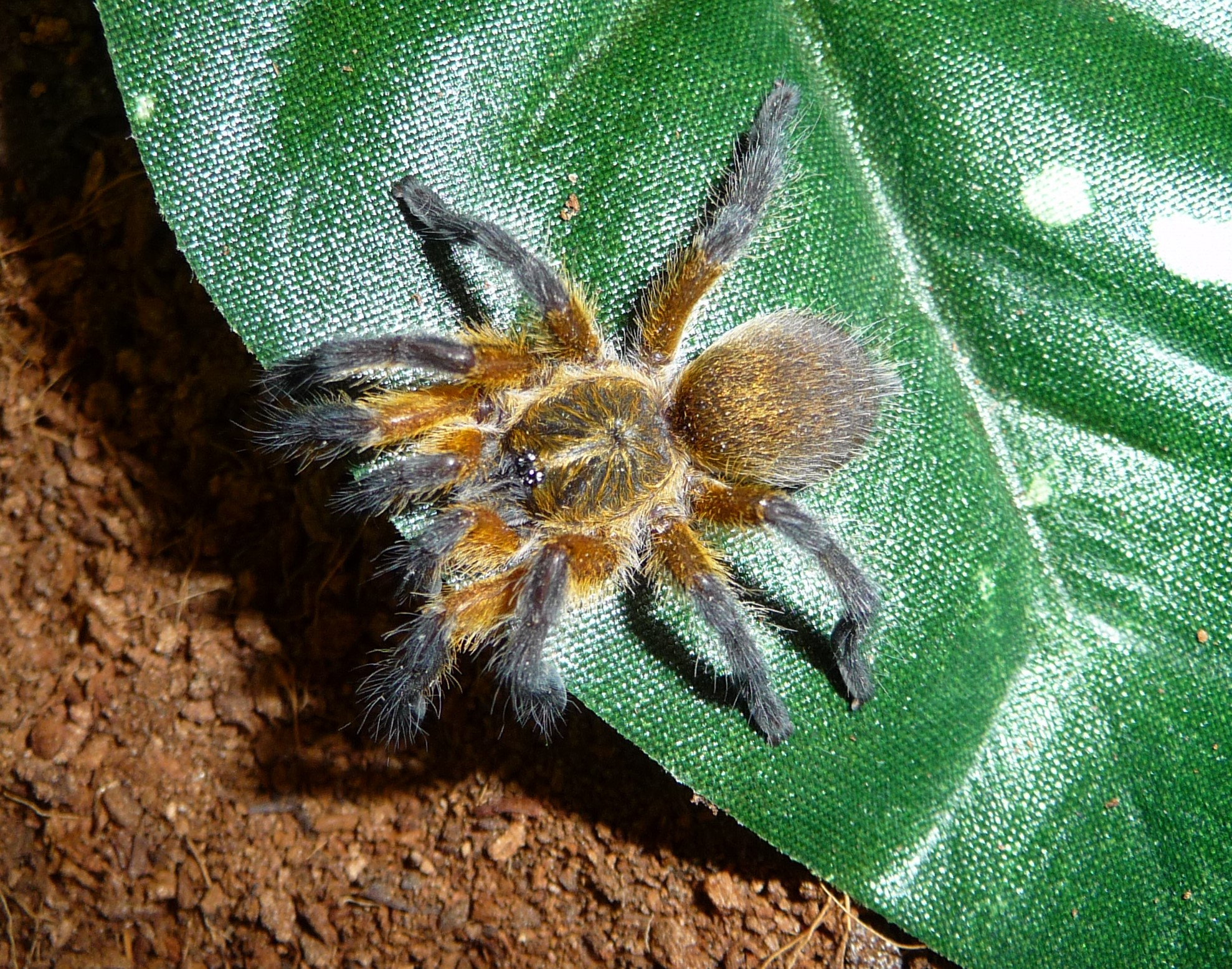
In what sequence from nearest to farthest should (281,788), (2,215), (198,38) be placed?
(198,38)
(281,788)
(2,215)

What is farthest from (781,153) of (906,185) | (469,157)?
(469,157)

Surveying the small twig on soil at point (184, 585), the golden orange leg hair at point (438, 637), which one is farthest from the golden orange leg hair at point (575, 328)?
the small twig on soil at point (184, 585)

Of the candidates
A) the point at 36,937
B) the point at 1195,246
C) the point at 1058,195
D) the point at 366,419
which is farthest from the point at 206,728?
the point at 1195,246

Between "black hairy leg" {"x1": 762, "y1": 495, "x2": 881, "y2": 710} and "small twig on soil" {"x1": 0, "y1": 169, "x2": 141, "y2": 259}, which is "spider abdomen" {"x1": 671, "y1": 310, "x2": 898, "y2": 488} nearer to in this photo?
"black hairy leg" {"x1": 762, "y1": 495, "x2": 881, "y2": 710}

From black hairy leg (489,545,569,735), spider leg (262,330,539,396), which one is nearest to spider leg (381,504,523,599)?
black hairy leg (489,545,569,735)

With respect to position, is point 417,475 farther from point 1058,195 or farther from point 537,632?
point 1058,195

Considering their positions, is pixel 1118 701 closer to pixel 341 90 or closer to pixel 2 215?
pixel 341 90
